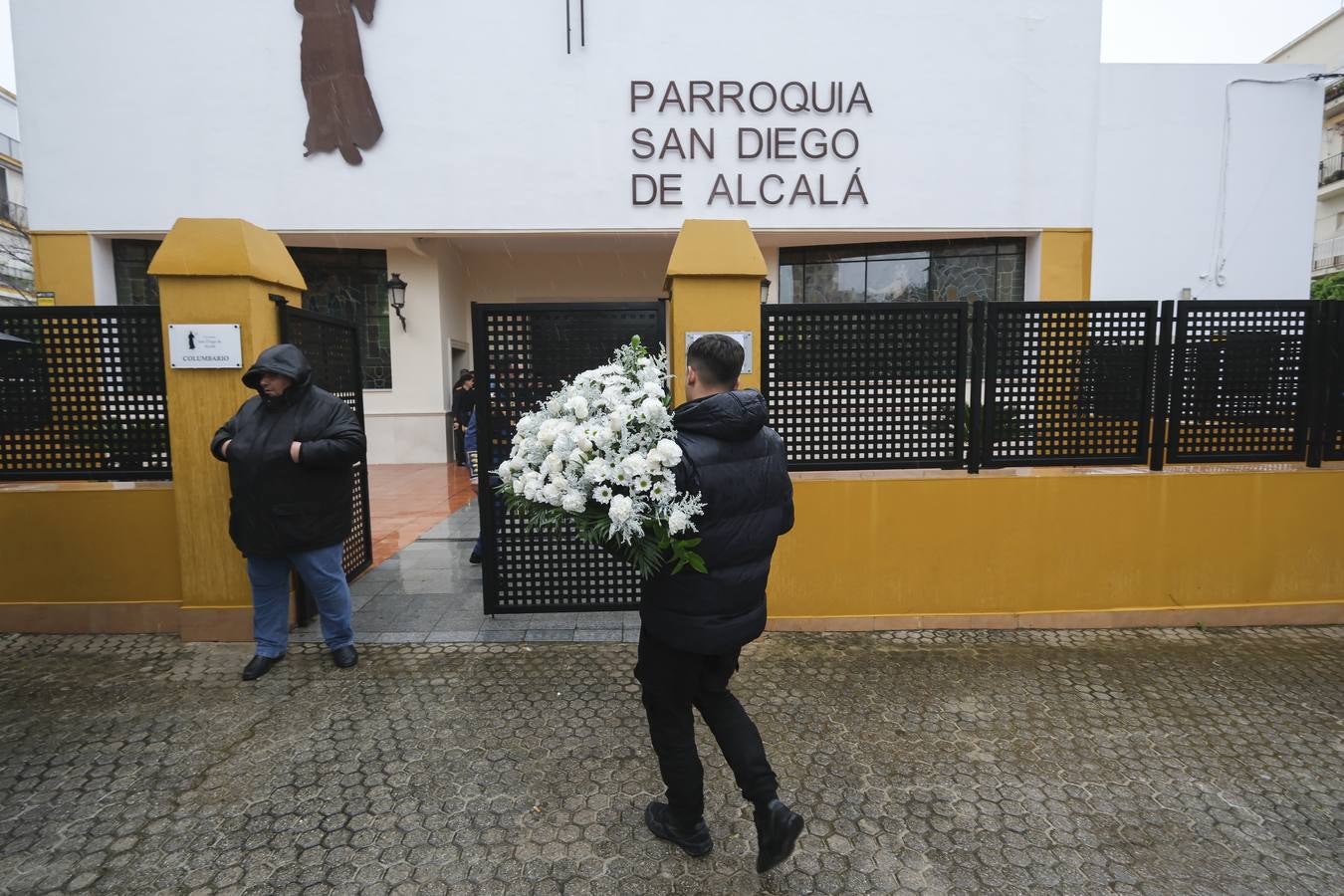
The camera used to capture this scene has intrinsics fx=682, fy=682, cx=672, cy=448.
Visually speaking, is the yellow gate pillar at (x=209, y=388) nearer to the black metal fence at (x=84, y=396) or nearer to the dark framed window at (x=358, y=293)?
the black metal fence at (x=84, y=396)

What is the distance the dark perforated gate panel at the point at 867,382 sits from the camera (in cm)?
436

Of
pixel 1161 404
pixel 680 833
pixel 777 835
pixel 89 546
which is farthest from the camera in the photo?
pixel 1161 404

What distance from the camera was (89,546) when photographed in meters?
4.44

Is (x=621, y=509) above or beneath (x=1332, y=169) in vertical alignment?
beneath

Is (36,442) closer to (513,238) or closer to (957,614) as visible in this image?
(957,614)

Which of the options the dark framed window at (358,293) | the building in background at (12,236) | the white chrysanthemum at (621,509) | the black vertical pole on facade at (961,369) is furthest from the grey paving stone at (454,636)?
the building in background at (12,236)

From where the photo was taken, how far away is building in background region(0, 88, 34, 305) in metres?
27.5

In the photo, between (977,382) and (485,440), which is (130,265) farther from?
(977,382)

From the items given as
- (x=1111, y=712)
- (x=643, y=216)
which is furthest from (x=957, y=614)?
(x=643, y=216)

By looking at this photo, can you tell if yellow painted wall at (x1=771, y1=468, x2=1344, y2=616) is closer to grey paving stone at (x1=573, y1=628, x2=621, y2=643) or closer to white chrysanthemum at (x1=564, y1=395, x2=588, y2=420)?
grey paving stone at (x1=573, y1=628, x2=621, y2=643)

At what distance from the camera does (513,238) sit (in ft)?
39.6

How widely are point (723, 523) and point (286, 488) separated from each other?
273 centimetres

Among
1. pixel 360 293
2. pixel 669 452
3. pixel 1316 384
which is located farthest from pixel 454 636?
pixel 360 293

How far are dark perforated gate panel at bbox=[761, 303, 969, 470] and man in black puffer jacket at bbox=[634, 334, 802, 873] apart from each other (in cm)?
211
